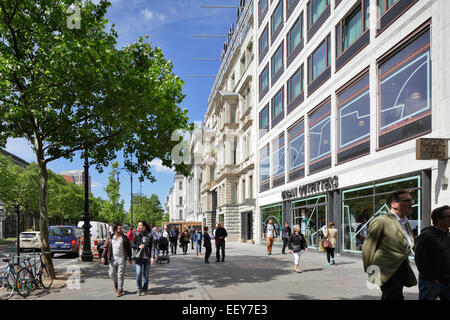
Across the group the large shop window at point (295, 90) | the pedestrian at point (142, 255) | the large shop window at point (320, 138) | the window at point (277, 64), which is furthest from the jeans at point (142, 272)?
the window at point (277, 64)

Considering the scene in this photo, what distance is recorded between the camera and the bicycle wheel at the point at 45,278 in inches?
384

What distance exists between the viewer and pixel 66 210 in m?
70.0

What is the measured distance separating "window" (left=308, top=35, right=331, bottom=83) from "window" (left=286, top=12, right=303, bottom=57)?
2512mm

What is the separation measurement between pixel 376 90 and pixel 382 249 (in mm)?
12772

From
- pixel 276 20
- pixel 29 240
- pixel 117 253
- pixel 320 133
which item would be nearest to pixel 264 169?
pixel 276 20

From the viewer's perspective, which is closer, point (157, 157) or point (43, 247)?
point (43, 247)

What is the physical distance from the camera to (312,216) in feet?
72.4

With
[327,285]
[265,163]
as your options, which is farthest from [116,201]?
[327,285]

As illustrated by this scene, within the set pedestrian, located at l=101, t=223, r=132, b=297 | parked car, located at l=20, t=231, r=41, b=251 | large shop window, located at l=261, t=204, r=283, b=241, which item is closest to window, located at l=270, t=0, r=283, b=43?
large shop window, located at l=261, t=204, r=283, b=241

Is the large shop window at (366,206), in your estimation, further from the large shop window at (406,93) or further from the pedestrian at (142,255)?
the pedestrian at (142,255)

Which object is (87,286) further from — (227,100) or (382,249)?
(227,100)

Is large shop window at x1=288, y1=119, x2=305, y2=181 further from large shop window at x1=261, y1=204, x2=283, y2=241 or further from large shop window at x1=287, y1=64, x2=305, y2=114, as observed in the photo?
large shop window at x1=261, y1=204, x2=283, y2=241

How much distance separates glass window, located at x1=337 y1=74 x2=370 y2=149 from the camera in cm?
1645

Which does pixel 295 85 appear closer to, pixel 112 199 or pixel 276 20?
pixel 276 20
